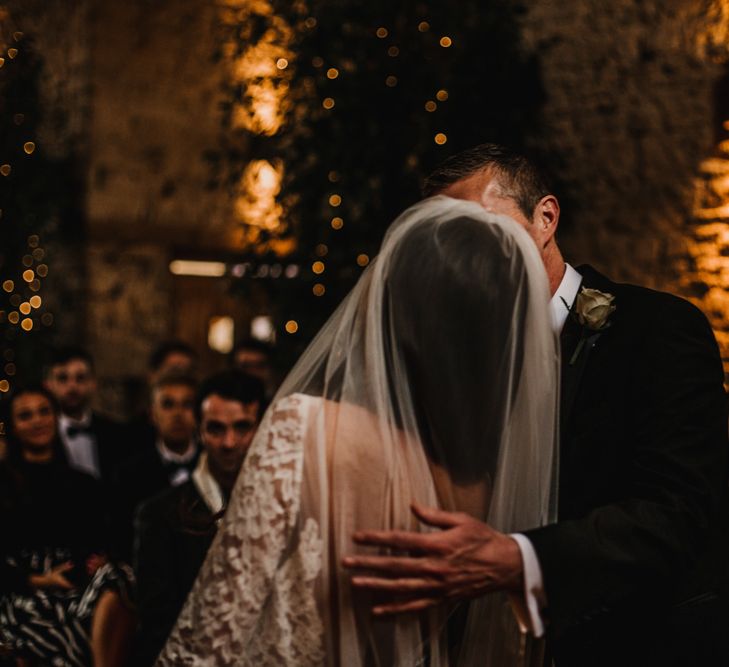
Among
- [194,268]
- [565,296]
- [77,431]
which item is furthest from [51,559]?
[194,268]

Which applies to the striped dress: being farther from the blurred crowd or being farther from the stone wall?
the stone wall

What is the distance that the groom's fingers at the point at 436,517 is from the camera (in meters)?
1.54

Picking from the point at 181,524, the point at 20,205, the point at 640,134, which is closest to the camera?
the point at 181,524

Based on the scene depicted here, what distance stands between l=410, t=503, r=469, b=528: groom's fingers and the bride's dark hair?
0.43 ft

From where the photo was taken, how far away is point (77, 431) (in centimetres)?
593

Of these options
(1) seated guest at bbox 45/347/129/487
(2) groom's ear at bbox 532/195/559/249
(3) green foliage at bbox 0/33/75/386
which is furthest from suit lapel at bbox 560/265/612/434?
(3) green foliage at bbox 0/33/75/386

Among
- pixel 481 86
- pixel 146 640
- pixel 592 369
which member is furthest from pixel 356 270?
pixel 592 369

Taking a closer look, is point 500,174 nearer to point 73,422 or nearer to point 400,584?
point 400,584

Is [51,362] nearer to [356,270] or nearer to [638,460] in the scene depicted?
[356,270]

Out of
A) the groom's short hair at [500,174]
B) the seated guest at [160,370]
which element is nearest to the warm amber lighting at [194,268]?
the seated guest at [160,370]

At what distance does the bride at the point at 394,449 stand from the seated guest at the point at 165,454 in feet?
10.3

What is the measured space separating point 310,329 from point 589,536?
366 centimetres

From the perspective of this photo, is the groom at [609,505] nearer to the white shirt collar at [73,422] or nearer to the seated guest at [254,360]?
the seated guest at [254,360]

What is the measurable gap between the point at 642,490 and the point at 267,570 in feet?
2.14
